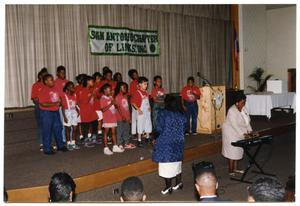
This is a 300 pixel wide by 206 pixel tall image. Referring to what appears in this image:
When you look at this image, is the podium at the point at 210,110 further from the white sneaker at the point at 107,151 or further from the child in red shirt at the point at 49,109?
the child in red shirt at the point at 49,109

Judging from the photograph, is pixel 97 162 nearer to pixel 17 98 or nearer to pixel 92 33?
pixel 17 98

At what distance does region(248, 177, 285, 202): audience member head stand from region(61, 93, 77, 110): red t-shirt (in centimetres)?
443

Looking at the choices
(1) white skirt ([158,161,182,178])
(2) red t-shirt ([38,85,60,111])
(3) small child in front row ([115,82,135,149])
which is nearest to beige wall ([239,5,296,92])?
(3) small child in front row ([115,82,135,149])

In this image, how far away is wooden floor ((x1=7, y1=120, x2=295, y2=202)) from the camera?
429cm

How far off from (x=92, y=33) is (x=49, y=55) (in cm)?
121

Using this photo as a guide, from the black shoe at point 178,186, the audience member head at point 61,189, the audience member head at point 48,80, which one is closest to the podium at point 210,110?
the black shoe at point 178,186

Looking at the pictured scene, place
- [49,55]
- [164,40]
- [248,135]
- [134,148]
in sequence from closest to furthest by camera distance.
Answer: [248,135] → [134,148] → [49,55] → [164,40]

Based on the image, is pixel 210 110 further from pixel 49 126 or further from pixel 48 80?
pixel 48 80

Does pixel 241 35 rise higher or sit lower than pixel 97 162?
higher

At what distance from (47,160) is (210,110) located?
3631 millimetres

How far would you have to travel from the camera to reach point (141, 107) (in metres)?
6.68

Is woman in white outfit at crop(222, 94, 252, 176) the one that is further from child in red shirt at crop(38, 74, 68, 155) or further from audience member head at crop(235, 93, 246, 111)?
child in red shirt at crop(38, 74, 68, 155)

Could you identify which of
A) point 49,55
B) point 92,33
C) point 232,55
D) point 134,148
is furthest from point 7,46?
point 232,55

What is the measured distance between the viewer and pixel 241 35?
40.9ft
